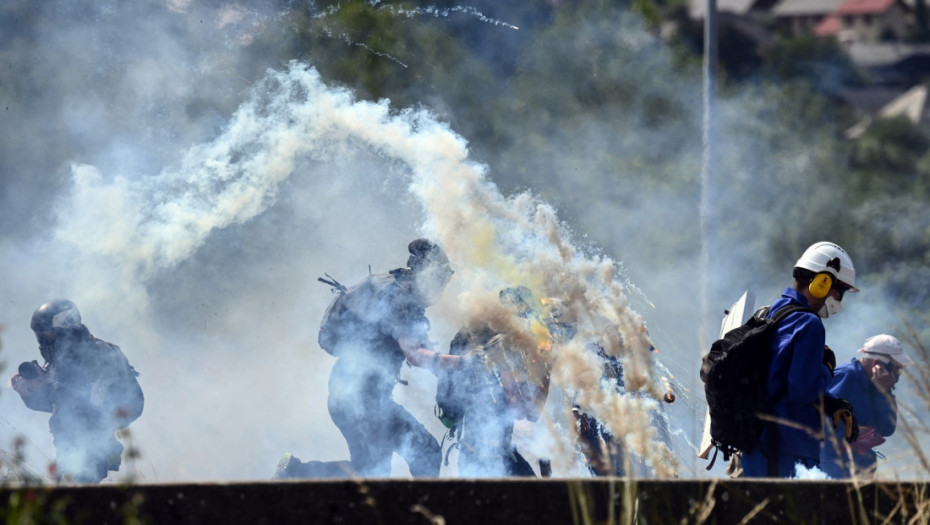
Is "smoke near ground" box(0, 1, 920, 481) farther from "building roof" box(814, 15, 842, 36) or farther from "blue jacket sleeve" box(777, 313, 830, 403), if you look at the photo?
"building roof" box(814, 15, 842, 36)

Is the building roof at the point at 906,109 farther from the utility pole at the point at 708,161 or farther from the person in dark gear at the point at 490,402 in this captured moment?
the person in dark gear at the point at 490,402

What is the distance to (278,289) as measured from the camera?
459 inches

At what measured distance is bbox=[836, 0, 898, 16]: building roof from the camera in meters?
71.0

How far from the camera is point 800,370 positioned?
4883 millimetres

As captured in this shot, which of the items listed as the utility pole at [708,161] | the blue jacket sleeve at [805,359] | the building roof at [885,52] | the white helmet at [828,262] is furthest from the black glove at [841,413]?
the building roof at [885,52]

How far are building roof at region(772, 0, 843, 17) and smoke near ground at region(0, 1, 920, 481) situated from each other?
222ft

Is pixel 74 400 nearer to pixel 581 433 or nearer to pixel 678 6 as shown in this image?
pixel 581 433

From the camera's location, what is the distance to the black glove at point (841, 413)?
5035 millimetres

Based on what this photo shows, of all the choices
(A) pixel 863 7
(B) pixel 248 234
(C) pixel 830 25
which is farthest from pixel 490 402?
(A) pixel 863 7

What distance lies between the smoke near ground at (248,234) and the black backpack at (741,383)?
3.90 ft

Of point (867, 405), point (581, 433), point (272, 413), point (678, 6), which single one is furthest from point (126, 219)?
point (678, 6)

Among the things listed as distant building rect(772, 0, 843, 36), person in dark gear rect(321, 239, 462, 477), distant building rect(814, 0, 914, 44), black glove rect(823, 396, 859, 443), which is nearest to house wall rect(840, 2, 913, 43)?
distant building rect(814, 0, 914, 44)

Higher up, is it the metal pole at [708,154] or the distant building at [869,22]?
the distant building at [869,22]

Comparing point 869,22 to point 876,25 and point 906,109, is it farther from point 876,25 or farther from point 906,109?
point 906,109
